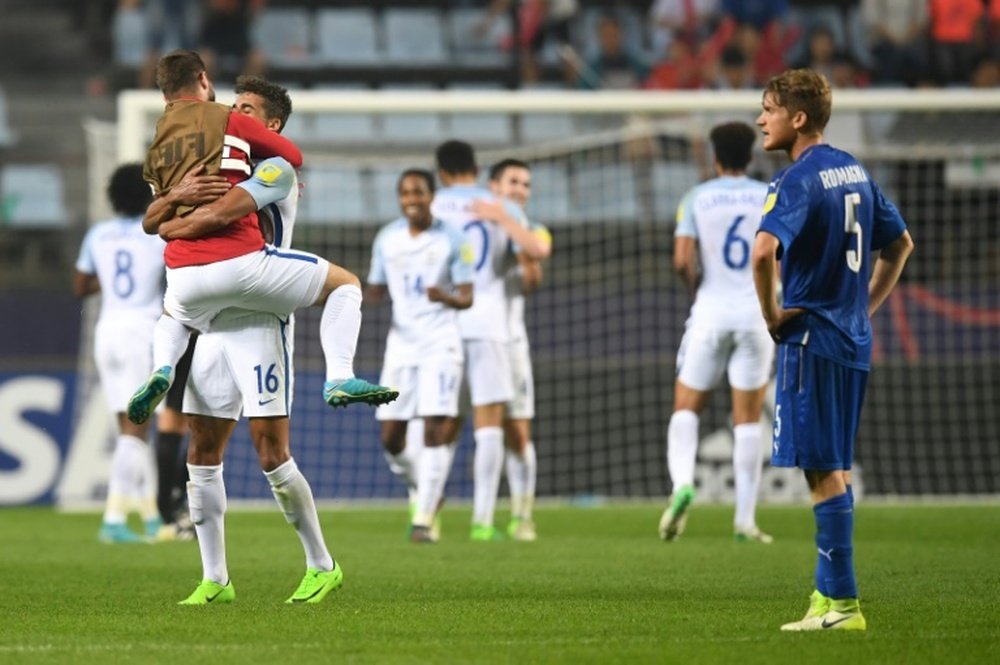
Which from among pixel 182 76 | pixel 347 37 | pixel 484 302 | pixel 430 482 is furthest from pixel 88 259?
pixel 347 37

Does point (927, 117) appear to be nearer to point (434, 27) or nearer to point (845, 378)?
point (434, 27)

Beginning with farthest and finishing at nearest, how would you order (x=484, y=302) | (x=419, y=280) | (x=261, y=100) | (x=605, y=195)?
(x=605, y=195) → (x=484, y=302) → (x=419, y=280) → (x=261, y=100)

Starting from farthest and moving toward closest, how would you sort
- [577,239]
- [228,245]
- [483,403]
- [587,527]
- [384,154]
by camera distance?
[384,154] < [577,239] < [587,527] < [483,403] < [228,245]

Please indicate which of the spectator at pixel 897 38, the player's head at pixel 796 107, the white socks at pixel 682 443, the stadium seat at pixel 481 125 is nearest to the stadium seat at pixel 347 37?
the stadium seat at pixel 481 125

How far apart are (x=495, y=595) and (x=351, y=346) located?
1224mm

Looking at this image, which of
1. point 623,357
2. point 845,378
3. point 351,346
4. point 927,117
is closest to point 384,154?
point 623,357

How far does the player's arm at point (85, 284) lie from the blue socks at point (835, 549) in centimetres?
671

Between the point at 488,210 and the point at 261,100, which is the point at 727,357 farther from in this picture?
the point at 261,100

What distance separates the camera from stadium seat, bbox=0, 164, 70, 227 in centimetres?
1762

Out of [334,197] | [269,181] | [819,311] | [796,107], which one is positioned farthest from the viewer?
[334,197]

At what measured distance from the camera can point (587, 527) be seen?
1184 cm

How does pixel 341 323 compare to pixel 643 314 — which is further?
pixel 643 314

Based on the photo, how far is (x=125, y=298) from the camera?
11180mm

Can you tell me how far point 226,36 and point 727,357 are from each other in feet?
33.1
